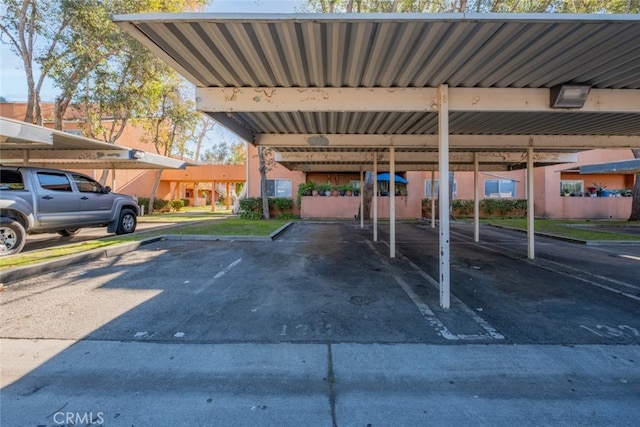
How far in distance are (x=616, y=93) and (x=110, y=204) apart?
12414 millimetres

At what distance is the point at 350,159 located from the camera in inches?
443

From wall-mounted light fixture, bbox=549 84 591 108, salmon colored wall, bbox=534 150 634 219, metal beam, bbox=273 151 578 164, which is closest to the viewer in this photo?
wall-mounted light fixture, bbox=549 84 591 108

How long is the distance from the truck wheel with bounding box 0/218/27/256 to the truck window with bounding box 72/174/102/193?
2095mm

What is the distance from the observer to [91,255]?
6699 millimetres

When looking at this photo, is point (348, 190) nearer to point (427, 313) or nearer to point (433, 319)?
point (427, 313)

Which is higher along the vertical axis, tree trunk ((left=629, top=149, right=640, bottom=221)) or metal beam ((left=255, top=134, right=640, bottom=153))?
metal beam ((left=255, top=134, right=640, bottom=153))

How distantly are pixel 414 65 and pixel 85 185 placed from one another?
9.54 meters

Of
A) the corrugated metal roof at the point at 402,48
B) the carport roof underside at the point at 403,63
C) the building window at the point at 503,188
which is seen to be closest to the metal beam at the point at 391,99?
the carport roof underside at the point at 403,63

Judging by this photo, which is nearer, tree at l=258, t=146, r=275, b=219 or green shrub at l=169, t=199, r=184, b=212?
tree at l=258, t=146, r=275, b=219

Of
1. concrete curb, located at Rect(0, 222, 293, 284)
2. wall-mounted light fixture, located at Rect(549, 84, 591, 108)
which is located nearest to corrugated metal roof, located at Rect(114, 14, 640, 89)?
wall-mounted light fixture, located at Rect(549, 84, 591, 108)

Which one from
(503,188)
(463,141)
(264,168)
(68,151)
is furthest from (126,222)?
(503,188)

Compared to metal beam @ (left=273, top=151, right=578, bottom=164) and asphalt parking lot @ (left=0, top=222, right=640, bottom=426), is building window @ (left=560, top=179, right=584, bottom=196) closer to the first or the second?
metal beam @ (left=273, top=151, right=578, bottom=164)

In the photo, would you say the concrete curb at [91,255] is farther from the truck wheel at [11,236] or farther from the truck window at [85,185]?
the truck window at [85,185]

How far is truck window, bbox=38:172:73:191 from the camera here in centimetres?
750
